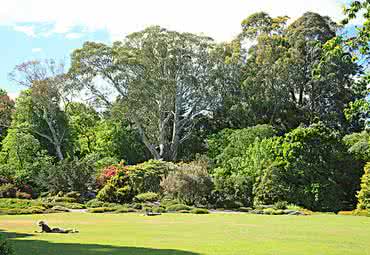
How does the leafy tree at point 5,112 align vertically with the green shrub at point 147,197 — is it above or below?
above

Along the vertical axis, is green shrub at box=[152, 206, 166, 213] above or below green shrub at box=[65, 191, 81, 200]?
below

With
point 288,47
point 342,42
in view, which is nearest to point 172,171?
point 288,47

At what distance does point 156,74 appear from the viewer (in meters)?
46.6

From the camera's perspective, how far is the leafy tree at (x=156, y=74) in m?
45.4

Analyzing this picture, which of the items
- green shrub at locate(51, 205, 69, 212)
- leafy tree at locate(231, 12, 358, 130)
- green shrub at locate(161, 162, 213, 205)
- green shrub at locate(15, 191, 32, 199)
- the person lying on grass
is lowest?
the person lying on grass

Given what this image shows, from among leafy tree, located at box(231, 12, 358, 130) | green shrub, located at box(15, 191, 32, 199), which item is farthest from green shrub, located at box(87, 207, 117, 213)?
leafy tree, located at box(231, 12, 358, 130)

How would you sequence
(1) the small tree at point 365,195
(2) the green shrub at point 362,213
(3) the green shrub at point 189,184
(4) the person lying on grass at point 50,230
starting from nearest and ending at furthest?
(4) the person lying on grass at point 50,230 < (2) the green shrub at point 362,213 < (1) the small tree at point 365,195 < (3) the green shrub at point 189,184

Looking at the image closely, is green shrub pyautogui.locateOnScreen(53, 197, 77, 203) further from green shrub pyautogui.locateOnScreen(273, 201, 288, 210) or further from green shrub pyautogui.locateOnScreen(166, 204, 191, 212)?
green shrub pyautogui.locateOnScreen(273, 201, 288, 210)

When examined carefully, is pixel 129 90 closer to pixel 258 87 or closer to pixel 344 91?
pixel 258 87

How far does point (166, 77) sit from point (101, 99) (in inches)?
251

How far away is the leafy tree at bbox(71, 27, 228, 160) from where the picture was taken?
45.4m

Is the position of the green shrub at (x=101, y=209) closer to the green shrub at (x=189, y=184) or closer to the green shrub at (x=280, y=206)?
the green shrub at (x=189, y=184)

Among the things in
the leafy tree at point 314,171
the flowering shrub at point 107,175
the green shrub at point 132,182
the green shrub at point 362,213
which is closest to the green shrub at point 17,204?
the green shrub at point 132,182

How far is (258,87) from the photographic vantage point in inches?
1863
